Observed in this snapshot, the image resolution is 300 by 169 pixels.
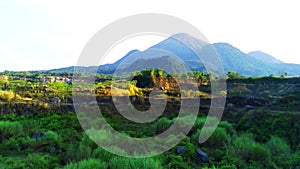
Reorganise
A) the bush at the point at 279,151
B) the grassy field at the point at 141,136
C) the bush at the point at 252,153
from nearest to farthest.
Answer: the grassy field at the point at 141,136, the bush at the point at 279,151, the bush at the point at 252,153

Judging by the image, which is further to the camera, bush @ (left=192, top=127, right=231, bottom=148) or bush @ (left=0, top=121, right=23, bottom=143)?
bush @ (left=0, top=121, right=23, bottom=143)

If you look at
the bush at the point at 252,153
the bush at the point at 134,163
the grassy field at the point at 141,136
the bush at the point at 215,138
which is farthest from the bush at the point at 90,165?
the bush at the point at 215,138

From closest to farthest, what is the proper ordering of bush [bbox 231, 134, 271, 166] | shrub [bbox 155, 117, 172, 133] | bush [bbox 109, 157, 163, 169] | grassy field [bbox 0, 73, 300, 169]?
1. bush [bbox 109, 157, 163, 169]
2. grassy field [bbox 0, 73, 300, 169]
3. bush [bbox 231, 134, 271, 166]
4. shrub [bbox 155, 117, 172, 133]

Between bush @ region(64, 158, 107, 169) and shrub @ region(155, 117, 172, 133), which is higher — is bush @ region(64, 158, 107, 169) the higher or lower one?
the lower one

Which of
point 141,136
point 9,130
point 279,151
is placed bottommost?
point 279,151

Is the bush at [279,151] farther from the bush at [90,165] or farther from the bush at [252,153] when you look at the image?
the bush at [90,165]

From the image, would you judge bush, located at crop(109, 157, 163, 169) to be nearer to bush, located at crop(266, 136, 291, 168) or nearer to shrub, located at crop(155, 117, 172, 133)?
bush, located at crop(266, 136, 291, 168)

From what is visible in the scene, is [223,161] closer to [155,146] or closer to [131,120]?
[155,146]

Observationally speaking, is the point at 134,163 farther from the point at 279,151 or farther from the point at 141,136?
the point at 279,151

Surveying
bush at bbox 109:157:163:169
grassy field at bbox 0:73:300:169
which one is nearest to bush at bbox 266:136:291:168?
grassy field at bbox 0:73:300:169

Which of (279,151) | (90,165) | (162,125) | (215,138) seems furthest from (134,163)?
(162,125)

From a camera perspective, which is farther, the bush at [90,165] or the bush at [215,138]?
the bush at [215,138]

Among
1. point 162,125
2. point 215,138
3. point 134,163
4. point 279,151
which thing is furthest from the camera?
point 162,125

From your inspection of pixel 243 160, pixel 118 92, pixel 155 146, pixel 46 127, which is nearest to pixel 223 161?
pixel 243 160
